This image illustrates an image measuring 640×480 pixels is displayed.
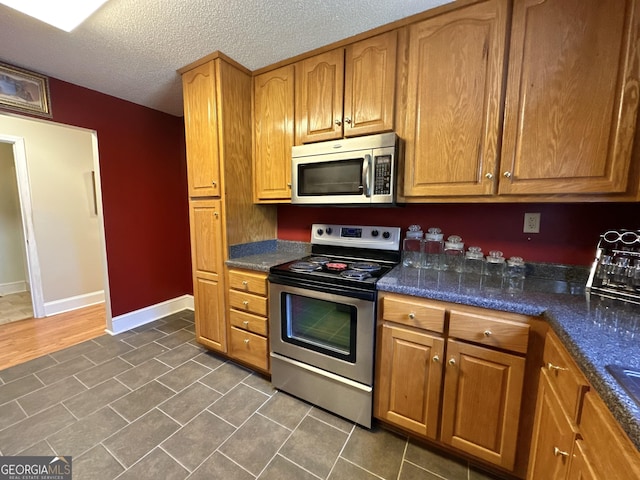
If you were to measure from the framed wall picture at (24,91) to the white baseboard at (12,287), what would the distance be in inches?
131

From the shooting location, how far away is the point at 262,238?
2.37 meters

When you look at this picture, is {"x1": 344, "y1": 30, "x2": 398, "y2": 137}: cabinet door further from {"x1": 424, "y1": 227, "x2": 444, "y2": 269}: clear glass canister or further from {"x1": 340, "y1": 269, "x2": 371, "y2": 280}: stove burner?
{"x1": 340, "y1": 269, "x2": 371, "y2": 280}: stove burner

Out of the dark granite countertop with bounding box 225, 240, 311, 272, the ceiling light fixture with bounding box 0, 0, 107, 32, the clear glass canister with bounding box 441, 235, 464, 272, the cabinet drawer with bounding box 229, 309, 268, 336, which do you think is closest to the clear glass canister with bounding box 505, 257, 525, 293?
the clear glass canister with bounding box 441, 235, 464, 272

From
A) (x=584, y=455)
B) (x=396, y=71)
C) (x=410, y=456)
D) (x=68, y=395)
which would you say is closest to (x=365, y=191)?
(x=396, y=71)

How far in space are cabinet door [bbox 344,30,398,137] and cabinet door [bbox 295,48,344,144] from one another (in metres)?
0.06

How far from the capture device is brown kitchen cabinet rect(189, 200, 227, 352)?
81.3 inches

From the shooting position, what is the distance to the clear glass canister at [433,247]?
5.72 feet

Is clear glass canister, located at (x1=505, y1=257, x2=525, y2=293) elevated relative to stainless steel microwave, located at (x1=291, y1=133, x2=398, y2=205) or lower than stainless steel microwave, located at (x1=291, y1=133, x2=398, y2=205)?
lower

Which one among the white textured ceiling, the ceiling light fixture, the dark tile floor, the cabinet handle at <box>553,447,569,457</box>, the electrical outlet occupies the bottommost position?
the dark tile floor

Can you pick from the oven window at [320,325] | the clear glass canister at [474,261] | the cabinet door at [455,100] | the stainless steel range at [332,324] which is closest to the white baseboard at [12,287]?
the stainless steel range at [332,324]

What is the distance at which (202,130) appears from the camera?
203cm

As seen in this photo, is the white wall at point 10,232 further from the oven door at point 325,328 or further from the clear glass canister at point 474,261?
the clear glass canister at point 474,261

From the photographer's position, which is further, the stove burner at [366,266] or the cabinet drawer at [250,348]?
the cabinet drawer at [250,348]

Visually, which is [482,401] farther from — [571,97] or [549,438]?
[571,97]
